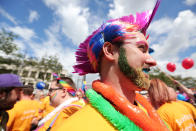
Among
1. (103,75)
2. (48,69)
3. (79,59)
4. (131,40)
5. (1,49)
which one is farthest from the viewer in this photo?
(48,69)

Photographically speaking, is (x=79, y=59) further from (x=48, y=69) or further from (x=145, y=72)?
(x=48, y=69)

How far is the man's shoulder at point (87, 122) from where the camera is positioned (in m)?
0.91

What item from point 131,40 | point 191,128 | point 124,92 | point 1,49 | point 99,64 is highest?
point 1,49

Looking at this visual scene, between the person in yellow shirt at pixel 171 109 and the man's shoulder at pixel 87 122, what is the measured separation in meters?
2.06

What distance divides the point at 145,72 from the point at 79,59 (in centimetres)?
90

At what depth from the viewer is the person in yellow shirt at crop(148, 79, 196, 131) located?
238 cm

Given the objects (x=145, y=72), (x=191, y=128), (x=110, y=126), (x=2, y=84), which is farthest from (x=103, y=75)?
(x=191, y=128)

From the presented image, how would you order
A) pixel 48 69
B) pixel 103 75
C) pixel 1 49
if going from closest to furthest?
pixel 103 75
pixel 1 49
pixel 48 69

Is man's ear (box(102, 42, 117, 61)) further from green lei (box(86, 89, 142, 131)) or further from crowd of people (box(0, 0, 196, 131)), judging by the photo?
green lei (box(86, 89, 142, 131))

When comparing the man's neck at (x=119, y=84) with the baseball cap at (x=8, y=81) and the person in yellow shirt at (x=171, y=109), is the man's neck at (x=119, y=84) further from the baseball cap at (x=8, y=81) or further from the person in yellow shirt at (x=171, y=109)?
the person in yellow shirt at (x=171, y=109)

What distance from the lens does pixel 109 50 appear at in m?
1.33

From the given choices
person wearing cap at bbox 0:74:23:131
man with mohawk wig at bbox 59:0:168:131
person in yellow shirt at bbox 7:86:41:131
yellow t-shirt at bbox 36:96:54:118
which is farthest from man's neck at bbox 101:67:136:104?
yellow t-shirt at bbox 36:96:54:118

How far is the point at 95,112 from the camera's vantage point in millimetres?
1042

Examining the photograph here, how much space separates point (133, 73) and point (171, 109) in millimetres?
2004
